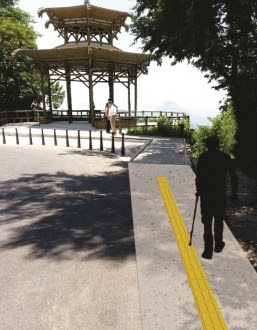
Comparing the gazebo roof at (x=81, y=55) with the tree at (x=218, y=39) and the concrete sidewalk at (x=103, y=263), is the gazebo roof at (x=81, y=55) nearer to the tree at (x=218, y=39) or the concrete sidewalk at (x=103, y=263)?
the tree at (x=218, y=39)

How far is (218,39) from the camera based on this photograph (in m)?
11.1

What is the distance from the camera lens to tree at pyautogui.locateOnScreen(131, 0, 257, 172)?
9.09 meters

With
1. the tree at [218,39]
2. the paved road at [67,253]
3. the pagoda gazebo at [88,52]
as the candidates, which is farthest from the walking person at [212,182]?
the pagoda gazebo at [88,52]

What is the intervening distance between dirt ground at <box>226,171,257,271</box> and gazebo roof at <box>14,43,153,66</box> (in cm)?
1562

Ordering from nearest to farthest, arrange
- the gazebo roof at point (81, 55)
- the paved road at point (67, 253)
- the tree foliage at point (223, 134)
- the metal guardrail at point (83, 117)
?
the paved road at point (67, 253) < the tree foliage at point (223, 134) < the gazebo roof at point (81, 55) < the metal guardrail at point (83, 117)

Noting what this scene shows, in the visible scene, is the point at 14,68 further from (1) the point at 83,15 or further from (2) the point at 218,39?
(2) the point at 218,39

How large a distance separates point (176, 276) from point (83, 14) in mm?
22815

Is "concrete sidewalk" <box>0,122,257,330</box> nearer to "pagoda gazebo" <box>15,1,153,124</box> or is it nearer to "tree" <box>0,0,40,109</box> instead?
"pagoda gazebo" <box>15,1,153,124</box>

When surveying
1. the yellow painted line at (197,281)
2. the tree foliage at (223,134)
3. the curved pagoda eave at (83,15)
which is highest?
the curved pagoda eave at (83,15)

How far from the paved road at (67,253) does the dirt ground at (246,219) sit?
1954 mm

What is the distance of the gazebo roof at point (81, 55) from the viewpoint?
67.5 feet

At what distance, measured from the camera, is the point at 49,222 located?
6035 millimetres

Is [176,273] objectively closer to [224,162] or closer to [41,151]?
[224,162]

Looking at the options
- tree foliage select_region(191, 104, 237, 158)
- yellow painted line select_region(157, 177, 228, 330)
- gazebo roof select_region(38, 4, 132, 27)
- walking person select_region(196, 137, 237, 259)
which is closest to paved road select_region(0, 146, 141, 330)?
yellow painted line select_region(157, 177, 228, 330)
